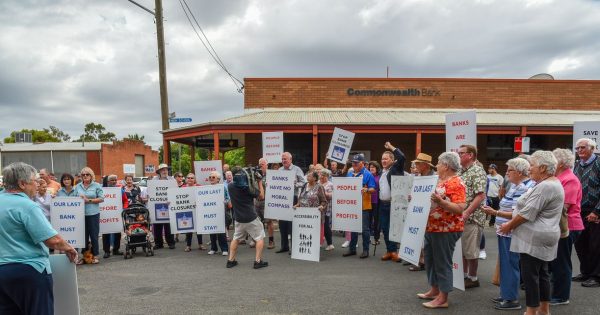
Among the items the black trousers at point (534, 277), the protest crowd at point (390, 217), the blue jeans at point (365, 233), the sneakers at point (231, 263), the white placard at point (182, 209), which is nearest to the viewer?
the protest crowd at point (390, 217)

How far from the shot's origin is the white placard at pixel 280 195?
775cm

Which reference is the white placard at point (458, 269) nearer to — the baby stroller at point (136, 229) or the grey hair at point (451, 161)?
the grey hair at point (451, 161)

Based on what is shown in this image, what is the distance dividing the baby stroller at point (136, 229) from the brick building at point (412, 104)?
10201 mm

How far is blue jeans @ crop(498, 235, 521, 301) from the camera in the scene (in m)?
4.48

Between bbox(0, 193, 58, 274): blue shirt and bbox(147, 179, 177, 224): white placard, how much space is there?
18.1 ft

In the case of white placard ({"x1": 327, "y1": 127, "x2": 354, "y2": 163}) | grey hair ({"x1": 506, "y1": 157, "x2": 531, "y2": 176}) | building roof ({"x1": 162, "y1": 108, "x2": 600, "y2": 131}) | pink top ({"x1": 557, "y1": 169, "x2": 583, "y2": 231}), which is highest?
building roof ({"x1": 162, "y1": 108, "x2": 600, "y2": 131})

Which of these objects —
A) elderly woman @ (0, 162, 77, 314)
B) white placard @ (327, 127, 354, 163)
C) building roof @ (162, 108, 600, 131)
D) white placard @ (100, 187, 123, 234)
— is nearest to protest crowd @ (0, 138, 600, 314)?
elderly woman @ (0, 162, 77, 314)

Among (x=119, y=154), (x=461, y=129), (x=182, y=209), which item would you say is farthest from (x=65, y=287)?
(x=119, y=154)

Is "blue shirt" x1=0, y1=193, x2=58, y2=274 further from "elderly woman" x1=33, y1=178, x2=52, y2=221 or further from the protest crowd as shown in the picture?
"elderly woman" x1=33, y1=178, x2=52, y2=221

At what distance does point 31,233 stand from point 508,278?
15.4 ft

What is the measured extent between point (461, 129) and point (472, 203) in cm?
255

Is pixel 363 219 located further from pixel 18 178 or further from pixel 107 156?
pixel 107 156

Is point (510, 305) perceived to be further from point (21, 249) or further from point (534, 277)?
point (21, 249)

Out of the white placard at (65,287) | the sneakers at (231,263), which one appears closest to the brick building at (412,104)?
the sneakers at (231,263)
